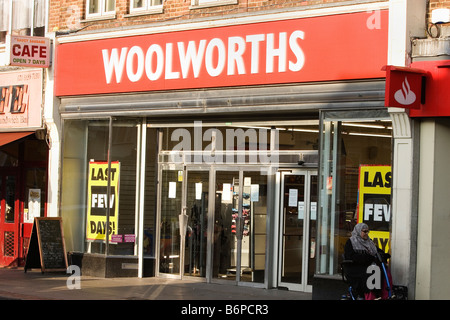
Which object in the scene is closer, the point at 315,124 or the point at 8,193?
the point at 315,124

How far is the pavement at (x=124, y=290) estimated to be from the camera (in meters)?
12.8

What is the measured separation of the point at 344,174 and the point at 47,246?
260 inches

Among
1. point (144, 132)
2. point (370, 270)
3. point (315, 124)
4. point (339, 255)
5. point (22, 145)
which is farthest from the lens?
point (22, 145)

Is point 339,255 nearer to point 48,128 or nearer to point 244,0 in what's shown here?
point 244,0

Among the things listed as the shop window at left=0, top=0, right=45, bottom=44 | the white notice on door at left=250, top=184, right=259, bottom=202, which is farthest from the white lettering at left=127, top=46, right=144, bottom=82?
the white notice on door at left=250, top=184, right=259, bottom=202

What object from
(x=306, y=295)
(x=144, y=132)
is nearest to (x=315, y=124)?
(x=306, y=295)

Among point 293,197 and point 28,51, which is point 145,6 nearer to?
point 28,51

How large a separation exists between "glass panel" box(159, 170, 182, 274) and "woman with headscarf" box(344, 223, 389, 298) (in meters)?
5.21

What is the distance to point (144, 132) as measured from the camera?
15.7 meters

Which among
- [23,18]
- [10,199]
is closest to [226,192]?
[10,199]

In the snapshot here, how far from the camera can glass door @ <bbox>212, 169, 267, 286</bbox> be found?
14.2 meters

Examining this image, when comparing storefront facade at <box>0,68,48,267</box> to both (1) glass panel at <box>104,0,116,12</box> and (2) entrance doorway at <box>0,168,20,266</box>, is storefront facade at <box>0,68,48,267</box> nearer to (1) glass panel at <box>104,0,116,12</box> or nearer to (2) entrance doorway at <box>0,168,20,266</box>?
(2) entrance doorway at <box>0,168,20,266</box>

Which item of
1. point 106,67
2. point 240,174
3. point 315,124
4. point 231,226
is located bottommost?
point 231,226

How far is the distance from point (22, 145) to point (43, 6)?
10.9 ft
